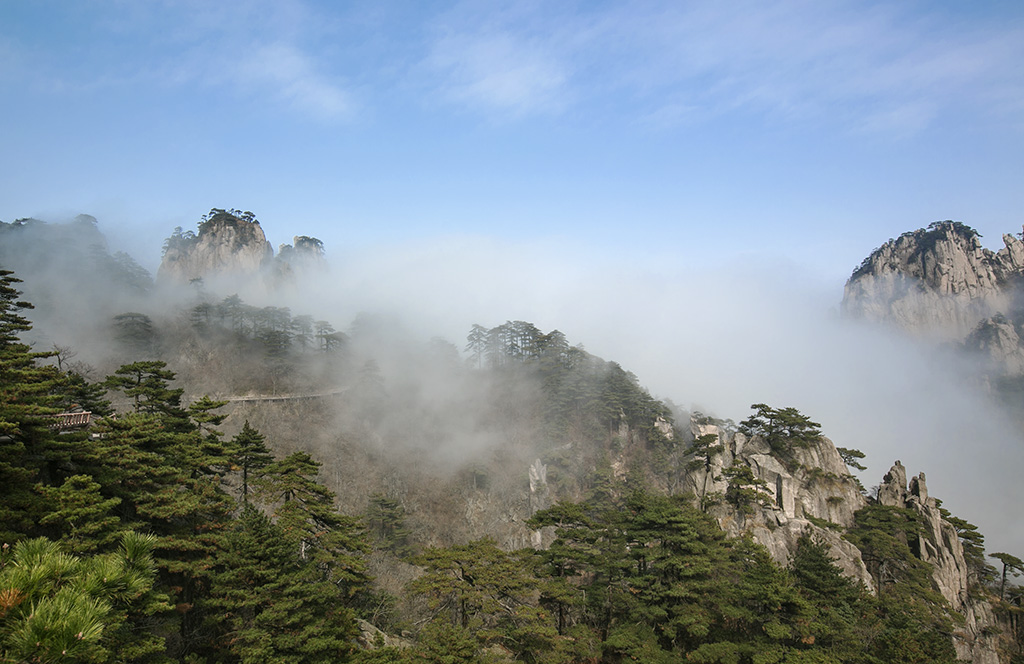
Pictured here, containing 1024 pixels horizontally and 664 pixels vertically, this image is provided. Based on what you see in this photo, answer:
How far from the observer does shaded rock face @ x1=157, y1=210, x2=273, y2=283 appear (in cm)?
9144

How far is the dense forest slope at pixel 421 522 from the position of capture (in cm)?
1570

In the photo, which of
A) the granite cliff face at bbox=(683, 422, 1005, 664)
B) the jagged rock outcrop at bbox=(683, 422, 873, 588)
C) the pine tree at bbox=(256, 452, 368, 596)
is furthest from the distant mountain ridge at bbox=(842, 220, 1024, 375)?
the pine tree at bbox=(256, 452, 368, 596)

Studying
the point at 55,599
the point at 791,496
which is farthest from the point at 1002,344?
the point at 55,599

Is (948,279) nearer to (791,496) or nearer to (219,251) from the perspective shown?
(791,496)

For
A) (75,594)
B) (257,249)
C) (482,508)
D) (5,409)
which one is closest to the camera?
(75,594)

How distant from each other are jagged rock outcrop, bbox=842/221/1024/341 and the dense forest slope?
278 feet

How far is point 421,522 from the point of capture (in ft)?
169

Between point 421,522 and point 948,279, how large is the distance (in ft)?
436

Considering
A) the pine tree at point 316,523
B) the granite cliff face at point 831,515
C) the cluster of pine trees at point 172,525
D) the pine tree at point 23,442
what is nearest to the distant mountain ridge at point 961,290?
the granite cliff face at point 831,515

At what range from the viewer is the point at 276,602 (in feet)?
63.3

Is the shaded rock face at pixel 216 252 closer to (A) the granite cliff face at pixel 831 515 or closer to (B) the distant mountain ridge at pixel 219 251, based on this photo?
(B) the distant mountain ridge at pixel 219 251

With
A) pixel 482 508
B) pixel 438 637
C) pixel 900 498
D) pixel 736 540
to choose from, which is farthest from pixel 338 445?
pixel 900 498

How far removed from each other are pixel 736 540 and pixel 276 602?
101ft

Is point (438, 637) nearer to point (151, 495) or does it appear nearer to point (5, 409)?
point (151, 495)
